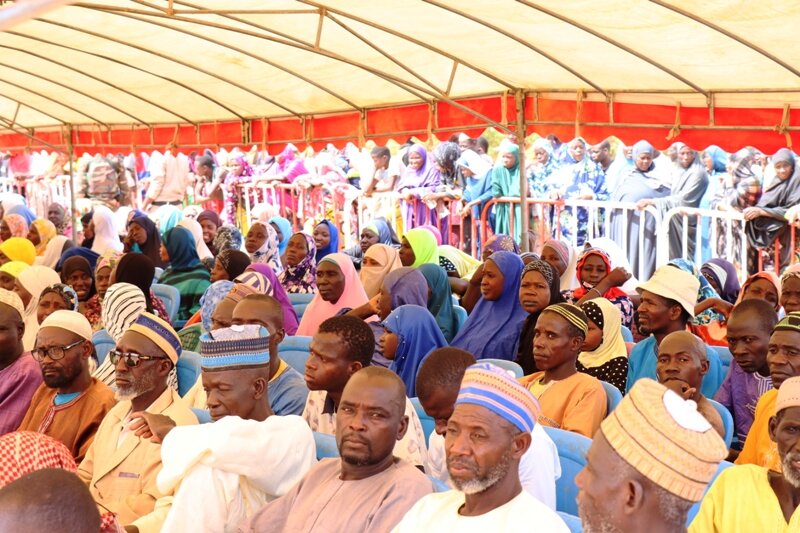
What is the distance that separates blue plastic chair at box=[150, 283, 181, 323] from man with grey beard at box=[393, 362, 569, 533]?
494 centimetres

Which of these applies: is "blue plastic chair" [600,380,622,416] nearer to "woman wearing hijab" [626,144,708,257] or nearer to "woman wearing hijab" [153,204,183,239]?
"woman wearing hijab" [626,144,708,257]

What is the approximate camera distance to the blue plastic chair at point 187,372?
4.96 m

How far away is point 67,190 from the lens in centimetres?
1853

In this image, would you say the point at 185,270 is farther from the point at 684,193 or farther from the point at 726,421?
the point at 726,421

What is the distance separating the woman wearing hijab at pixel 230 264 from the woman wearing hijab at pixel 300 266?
32.7 inches

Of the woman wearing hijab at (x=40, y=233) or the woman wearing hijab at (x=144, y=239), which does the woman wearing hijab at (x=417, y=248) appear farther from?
the woman wearing hijab at (x=40, y=233)

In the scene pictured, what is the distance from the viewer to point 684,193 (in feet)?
33.7

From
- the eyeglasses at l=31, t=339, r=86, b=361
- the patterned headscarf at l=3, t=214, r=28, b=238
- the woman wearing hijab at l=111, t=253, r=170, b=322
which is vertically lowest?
the eyeglasses at l=31, t=339, r=86, b=361

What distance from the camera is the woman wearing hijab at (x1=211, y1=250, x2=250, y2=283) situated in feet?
24.6

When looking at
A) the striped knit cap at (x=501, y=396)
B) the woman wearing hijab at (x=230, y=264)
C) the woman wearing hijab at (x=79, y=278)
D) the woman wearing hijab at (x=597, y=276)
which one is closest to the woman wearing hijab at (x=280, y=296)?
the woman wearing hijab at (x=230, y=264)

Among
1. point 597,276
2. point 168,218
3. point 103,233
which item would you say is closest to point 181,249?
point 103,233

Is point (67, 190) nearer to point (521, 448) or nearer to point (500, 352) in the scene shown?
point (500, 352)

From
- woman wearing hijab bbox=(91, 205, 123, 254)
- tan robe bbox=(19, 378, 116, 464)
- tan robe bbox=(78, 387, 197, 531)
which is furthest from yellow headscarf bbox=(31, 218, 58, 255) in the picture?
tan robe bbox=(78, 387, 197, 531)

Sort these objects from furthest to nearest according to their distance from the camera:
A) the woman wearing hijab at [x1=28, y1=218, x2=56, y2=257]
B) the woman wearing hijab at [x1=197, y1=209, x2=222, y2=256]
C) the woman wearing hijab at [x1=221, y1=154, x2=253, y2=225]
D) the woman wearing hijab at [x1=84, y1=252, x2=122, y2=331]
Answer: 1. the woman wearing hijab at [x1=221, y1=154, x2=253, y2=225]
2. the woman wearing hijab at [x1=28, y1=218, x2=56, y2=257]
3. the woman wearing hijab at [x1=197, y1=209, x2=222, y2=256]
4. the woman wearing hijab at [x1=84, y1=252, x2=122, y2=331]
